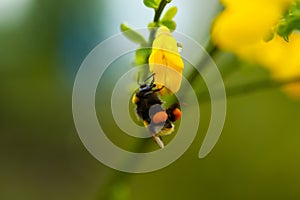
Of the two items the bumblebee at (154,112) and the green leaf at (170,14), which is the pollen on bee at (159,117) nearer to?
the bumblebee at (154,112)

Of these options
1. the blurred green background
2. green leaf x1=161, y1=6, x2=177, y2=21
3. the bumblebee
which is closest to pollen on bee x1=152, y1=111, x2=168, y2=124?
the bumblebee

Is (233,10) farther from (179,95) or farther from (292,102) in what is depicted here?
(292,102)

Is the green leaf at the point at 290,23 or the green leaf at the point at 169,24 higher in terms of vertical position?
the green leaf at the point at 169,24

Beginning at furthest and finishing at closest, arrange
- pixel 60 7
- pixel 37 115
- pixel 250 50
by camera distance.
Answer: pixel 60 7 < pixel 37 115 < pixel 250 50

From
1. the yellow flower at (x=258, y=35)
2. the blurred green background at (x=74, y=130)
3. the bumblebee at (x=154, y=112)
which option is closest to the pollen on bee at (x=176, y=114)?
the bumblebee at (x=154, y=112)

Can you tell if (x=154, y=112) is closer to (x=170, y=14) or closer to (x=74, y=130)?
(x=170, y=14)

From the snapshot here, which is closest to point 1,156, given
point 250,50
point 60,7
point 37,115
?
point 37,115
